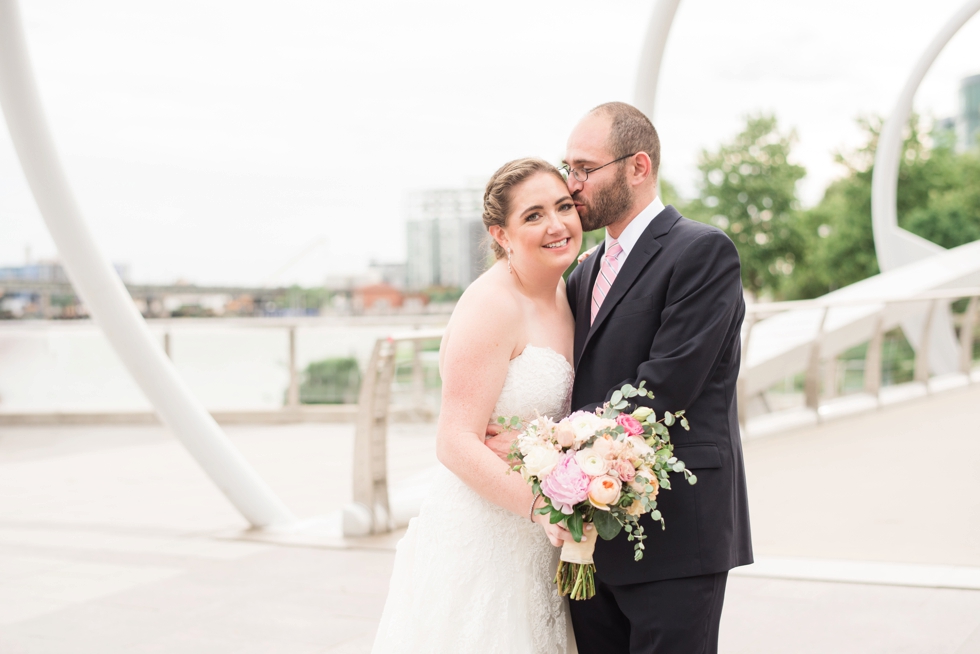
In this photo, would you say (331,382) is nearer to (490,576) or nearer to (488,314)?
(490,576)

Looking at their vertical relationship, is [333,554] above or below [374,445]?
below

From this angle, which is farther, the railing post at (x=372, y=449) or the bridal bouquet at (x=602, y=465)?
the railing post at (x=372, y=449)

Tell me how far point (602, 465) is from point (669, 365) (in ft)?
1.27

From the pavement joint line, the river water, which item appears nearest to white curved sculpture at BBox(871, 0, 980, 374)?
the river water

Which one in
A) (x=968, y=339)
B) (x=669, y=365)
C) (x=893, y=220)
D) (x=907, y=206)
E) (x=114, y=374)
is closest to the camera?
(x=669, y=365)

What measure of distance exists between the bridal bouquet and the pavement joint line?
116 inches

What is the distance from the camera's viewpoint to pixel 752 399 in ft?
38.8

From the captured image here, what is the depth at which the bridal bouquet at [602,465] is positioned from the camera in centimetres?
229

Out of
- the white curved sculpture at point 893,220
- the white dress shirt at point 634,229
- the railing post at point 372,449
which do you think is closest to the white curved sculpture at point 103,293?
the railing post at point 372,449

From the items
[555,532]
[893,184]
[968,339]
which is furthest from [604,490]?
[893,184]

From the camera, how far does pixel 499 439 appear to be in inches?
113

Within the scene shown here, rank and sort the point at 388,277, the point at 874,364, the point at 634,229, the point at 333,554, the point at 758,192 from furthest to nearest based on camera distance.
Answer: the point at 388,277 < the point at 758,192 < the point at 874,364 < the point at 333,554 < the point at 634,229

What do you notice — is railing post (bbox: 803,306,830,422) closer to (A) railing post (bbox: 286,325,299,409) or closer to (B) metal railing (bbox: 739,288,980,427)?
(B) metal railing (bbox: 739,288,980,427)

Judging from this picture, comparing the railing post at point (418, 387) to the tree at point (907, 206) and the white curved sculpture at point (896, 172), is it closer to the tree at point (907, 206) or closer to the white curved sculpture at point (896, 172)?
the white curved sculpture at point (896, 172)
